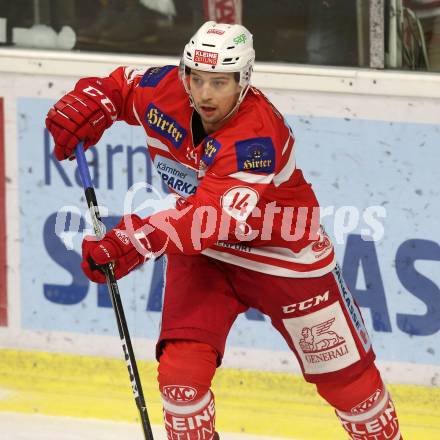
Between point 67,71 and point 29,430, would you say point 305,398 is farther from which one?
point 67,71

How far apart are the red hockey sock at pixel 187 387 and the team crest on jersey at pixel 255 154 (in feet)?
1.87

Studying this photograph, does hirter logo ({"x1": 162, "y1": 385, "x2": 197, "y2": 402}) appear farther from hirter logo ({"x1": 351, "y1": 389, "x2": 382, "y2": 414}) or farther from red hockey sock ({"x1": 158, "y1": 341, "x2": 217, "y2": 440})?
hirter logo ({"x1": 351, "y1": 389, "x2": 382, "y2": 414})

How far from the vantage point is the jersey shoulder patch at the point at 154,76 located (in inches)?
146

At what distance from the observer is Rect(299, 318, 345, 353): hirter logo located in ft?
12.1

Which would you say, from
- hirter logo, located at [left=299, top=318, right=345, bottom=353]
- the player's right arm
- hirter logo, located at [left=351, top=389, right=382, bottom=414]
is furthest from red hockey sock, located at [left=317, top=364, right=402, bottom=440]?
the player's right arm

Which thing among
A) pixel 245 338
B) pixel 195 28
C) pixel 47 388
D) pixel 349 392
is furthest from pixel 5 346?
pixel 349 392

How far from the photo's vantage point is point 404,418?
4590 mm

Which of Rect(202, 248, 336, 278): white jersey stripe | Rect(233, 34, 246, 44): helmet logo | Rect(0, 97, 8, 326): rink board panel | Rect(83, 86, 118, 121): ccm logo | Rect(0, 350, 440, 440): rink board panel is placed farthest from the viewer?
Rect(0, 97, 8, 326): rink board panel

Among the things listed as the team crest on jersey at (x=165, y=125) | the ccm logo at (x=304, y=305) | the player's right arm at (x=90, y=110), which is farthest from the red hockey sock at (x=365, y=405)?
the player's right arm at (x=90, y=110)

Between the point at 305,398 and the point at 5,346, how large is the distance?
1.23m

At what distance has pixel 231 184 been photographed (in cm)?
334

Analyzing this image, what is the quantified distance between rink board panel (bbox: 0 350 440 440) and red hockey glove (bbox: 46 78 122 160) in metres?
1.24

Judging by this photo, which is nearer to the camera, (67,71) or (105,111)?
(105,111)

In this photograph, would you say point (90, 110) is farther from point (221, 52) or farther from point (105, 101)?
point (221, 52)
